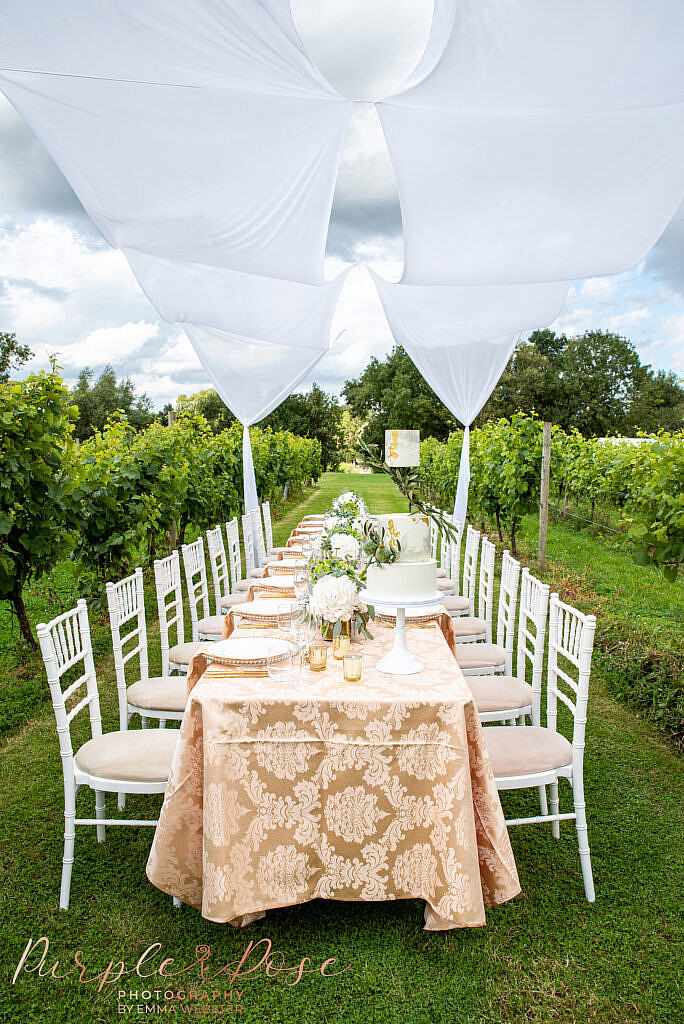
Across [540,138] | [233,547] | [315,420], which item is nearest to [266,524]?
[233,547]

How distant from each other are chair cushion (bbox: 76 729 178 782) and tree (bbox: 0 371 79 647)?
1.72 metres

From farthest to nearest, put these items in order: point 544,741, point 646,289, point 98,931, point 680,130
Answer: point 646,289
point 680,130
point 544,741
point 98,931

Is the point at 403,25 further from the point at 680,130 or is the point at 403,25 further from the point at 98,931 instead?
the point at 98,931

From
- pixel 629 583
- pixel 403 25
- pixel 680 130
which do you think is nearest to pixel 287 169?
pixel 403 25

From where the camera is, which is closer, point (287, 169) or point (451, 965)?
point (451, 965)

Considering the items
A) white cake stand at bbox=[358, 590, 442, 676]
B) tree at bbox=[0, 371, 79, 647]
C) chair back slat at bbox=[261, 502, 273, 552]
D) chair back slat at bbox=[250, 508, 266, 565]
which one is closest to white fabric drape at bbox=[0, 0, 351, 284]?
tree at bbox=[0, 371, 79, 647]

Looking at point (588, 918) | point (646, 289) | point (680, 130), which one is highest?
point (646, 289)

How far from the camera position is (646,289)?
152ft

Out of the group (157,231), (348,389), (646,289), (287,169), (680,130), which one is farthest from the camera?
(646,289)

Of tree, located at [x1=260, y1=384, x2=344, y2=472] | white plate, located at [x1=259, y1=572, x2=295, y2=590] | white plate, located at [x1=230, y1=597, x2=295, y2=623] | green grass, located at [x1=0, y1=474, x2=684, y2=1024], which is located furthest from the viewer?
tree, located at [x1=260, y1=384, x2=344, y2=472]

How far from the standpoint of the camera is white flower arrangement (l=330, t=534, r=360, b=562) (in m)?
2.64

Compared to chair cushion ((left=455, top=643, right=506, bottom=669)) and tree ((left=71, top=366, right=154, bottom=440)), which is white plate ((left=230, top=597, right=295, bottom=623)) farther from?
tree ((left=71, top=366, right=154, bottom=440))

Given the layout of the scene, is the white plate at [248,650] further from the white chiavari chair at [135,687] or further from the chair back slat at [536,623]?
the chair back slat at [536,623]

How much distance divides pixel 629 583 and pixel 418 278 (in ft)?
14.1
